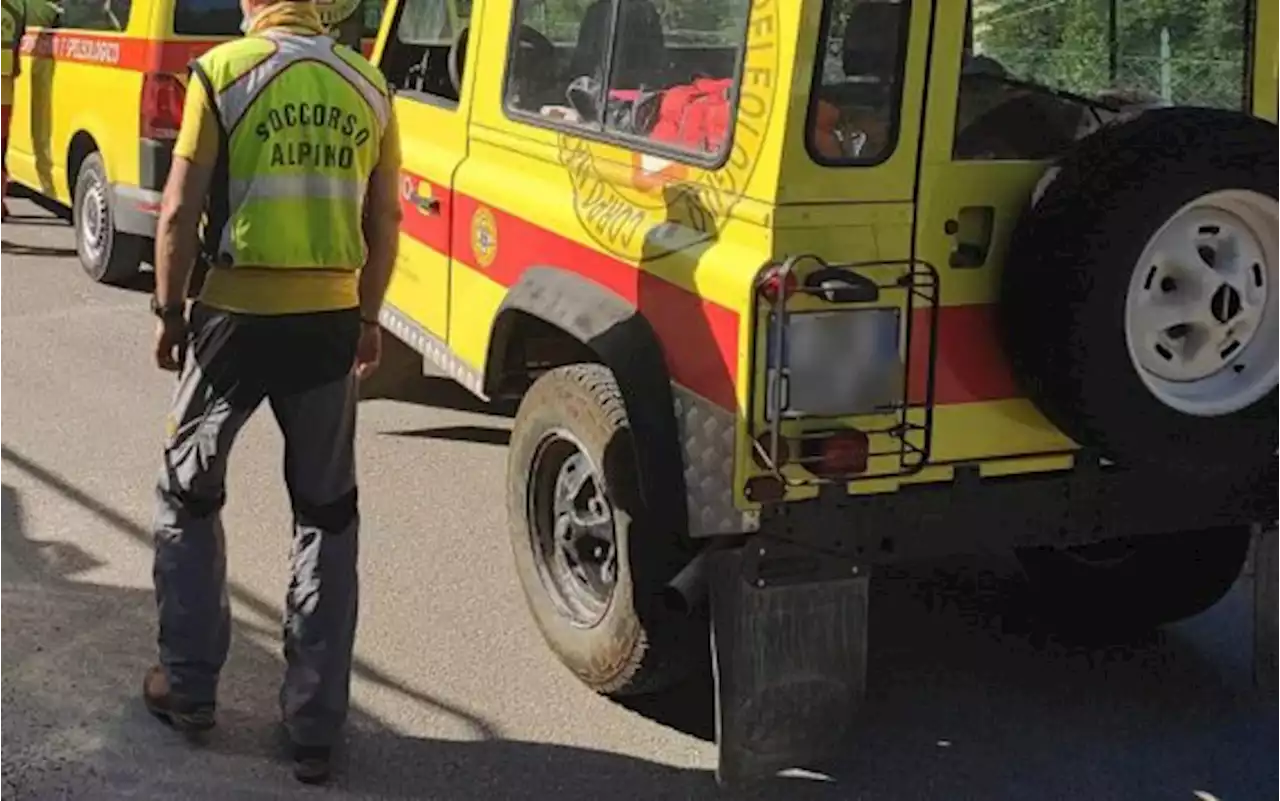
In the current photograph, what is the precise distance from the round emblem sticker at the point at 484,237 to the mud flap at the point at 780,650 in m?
1.50

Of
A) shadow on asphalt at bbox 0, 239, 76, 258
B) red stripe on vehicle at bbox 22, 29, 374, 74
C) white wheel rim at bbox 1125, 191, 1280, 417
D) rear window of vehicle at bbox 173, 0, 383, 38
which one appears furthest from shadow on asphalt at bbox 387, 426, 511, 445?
shadow on asphalt at bbox 0, 239, 76, 258

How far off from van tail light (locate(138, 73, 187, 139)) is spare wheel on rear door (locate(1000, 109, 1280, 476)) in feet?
19.5

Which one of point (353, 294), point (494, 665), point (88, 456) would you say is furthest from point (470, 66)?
point (88, 456)

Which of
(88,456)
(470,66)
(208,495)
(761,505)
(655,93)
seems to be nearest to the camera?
(761,505)

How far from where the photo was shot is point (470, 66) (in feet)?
17.3

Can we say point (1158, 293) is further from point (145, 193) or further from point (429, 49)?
point (145, 193)

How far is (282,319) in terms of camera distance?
3.87m

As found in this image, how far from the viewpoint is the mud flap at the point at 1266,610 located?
4387 millimetres


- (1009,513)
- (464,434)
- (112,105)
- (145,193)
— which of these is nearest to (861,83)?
(1009,513)

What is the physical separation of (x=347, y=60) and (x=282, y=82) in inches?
7.5

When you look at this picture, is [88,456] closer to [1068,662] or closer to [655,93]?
[655,93]

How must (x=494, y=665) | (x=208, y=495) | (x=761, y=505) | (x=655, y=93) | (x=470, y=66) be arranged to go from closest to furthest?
(x=761, y=505)
(x=208, y=495)
(x=655, y=93)
(x=494, y=665)
(x=470, y=66)

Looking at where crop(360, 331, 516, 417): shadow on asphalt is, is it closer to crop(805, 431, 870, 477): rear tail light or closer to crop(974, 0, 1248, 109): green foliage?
crop(805, 431, 870, 477): rear tail light

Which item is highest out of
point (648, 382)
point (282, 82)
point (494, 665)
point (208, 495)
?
point (282, 82)
